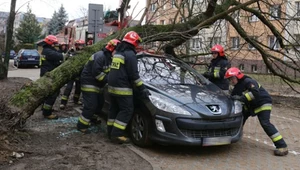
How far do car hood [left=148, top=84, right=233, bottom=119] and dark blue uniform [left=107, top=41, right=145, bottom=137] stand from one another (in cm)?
34

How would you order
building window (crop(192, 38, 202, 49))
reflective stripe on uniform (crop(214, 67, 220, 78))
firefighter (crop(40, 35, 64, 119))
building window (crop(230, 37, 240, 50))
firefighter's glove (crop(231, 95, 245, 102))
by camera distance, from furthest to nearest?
building window (crop(230, 37, 240, 50))
building window (crop(192, 38, 202, 49))
firefighter (crop(40, 35, 64, 119))
reflective stripe on uniform (crop(214, 67, 220, 78))
firefighter's glove (crop(231, 95, 245, 102))

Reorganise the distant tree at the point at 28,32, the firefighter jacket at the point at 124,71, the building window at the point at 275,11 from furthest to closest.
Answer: the distant tree at the point at 28,32
the building window at the point at 275,11
the firefighter jacket at the point at 124,71

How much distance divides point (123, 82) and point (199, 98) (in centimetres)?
116

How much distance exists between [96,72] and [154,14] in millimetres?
2753

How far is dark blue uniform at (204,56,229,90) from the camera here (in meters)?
6.91

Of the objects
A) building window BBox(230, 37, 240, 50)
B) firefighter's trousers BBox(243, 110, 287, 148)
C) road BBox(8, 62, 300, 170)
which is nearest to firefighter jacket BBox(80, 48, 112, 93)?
road BBox(8, 62, 300, 170)

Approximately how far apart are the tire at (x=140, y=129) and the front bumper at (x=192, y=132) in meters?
0.15

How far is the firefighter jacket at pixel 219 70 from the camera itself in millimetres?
6910

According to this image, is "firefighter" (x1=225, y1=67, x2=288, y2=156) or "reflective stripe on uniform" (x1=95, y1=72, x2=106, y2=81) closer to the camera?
"firefighter" (x1=225, y1=67, x2=288, y2=156)

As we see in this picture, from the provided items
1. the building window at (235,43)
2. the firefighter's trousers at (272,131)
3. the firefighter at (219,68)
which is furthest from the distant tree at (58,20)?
the firefighter's trousers at (272,131)

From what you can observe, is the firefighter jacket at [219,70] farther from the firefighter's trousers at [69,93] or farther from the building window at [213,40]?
the firefighter's trousers at [69,93]

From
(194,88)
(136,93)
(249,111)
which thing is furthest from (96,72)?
(249,111)

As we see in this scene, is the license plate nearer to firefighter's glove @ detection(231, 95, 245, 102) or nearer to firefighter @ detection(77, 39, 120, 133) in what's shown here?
firefighter's glove @ detection(231, 95, 245, 102)

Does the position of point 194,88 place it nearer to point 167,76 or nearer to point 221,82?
point 167,76
